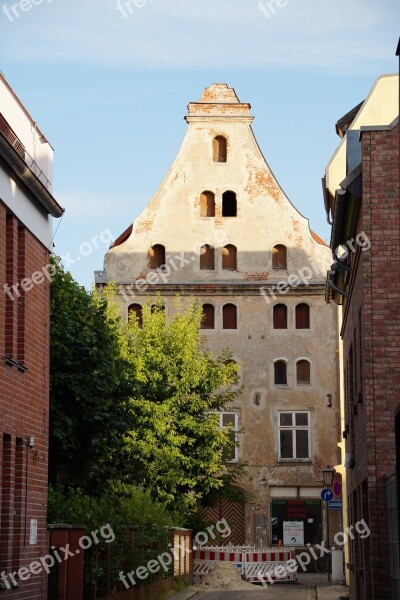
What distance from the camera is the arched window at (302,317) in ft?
165

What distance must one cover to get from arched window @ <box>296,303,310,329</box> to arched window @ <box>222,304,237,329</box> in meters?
2.63

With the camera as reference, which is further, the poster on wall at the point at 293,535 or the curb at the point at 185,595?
the poster on wall at the point at 293,535

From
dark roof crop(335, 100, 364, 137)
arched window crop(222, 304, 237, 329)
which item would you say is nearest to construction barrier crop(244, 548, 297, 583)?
arched window crop(222, 304, 237, 329)

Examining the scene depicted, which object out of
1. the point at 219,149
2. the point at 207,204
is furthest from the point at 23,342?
the point at 219,149

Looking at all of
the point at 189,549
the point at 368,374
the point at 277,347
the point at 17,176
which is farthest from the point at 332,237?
the point at 277,347

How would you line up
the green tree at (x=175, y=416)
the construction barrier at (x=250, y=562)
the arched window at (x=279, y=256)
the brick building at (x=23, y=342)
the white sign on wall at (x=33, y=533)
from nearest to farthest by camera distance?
the brick building at (x=23, y=342)
the white sign on wall at (x=33, y=533)
the green tree at (x=175, y=416)
the construction barrier at (x=250, y=562)
the arched window at (x=279, y=256)

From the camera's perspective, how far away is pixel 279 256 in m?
50.6

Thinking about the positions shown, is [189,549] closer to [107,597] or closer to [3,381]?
[107,597]

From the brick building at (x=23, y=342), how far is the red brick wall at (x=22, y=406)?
1cm

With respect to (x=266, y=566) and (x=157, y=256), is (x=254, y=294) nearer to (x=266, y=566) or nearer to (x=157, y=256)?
(x=157, y=256)

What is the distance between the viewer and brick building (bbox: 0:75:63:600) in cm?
1716

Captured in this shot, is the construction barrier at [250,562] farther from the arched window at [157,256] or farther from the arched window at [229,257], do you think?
the arched window at [157,256]

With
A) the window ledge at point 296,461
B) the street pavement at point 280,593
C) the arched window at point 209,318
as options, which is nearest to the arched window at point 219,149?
the arched window at point 209,318

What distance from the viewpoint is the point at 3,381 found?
55.0ft
